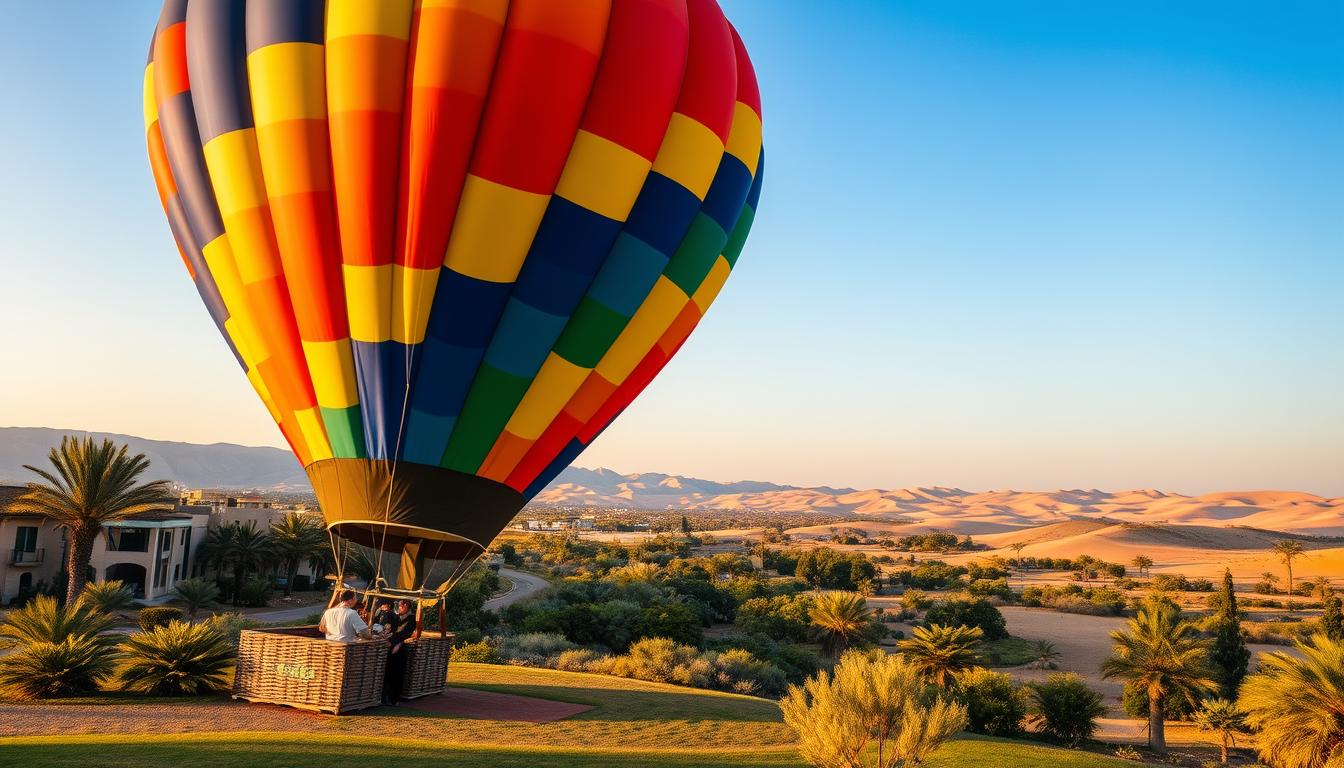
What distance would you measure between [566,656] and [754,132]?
11557 millimetres

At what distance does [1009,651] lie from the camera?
3225 centimetres

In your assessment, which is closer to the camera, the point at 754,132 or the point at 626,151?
the point at 626,151

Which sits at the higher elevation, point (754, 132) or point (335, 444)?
point (754, 132)

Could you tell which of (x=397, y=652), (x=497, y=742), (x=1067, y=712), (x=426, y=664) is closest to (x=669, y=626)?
(x=1067, y=712)

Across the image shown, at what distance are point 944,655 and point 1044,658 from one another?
1157 cm

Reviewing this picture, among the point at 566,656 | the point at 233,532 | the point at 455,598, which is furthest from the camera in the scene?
the point at 233,532

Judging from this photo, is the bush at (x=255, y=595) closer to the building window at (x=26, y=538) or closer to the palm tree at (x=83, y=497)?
the building window at (x=26, y=538)

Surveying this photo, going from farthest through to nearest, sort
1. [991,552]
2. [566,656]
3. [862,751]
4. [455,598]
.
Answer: [991,552] < [455,598] < [566,656] < [862,751]

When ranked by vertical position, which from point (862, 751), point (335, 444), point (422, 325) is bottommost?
point (862, 751)

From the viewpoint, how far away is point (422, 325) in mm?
9836

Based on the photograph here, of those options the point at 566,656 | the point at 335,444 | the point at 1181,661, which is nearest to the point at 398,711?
the point at 335,444

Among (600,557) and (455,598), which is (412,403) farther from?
(600,557)

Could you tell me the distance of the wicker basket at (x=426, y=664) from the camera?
10.5m

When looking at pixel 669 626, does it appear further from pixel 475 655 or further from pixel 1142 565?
pixel 1142 565
